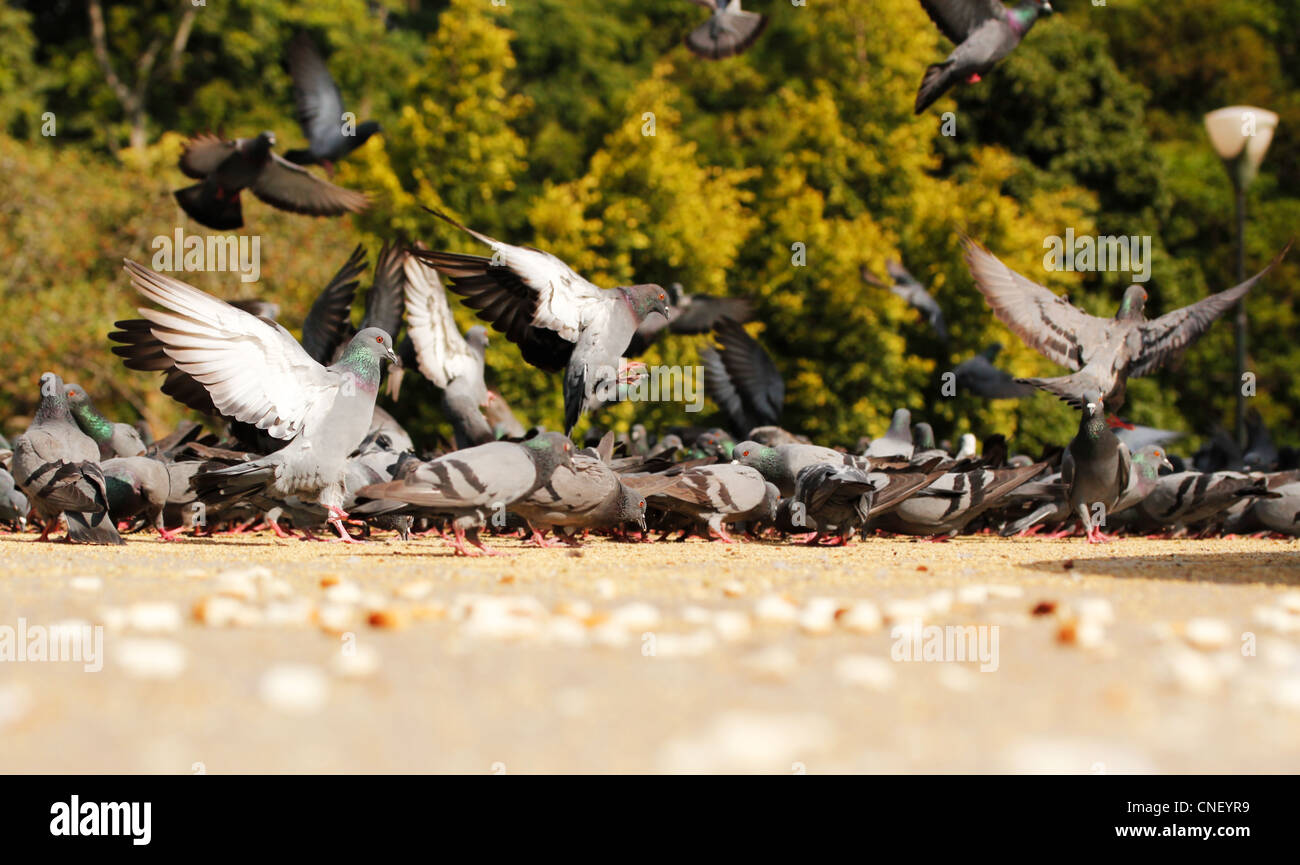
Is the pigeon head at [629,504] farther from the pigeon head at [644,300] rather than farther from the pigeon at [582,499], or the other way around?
the pigeon head at [644,300]

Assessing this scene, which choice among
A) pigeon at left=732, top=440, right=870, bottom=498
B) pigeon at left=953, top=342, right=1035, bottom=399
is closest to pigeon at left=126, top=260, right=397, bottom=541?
pigeon at left=732, top=440, right=870, bottom=498

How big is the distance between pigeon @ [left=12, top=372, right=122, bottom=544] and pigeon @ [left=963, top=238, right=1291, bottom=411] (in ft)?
26.2

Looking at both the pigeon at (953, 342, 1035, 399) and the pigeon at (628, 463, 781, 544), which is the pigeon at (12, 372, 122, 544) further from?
the pigeon at (953, 342, 1035, 399)

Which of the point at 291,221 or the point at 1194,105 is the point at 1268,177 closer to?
the point at 1194,105

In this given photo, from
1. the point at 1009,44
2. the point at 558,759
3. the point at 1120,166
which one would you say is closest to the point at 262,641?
the point at 558,759

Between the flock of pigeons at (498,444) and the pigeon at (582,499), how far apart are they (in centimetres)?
2

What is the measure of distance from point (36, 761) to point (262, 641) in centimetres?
123

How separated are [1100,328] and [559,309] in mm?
5314

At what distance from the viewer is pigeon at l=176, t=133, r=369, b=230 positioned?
40.5 ft

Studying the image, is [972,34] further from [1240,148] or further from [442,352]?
[1240,148]

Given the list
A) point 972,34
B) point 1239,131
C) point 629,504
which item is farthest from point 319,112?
point 1239,131

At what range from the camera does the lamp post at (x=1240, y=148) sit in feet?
52.4

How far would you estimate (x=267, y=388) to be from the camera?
7938 millimetres

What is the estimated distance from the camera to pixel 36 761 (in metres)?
2.58
